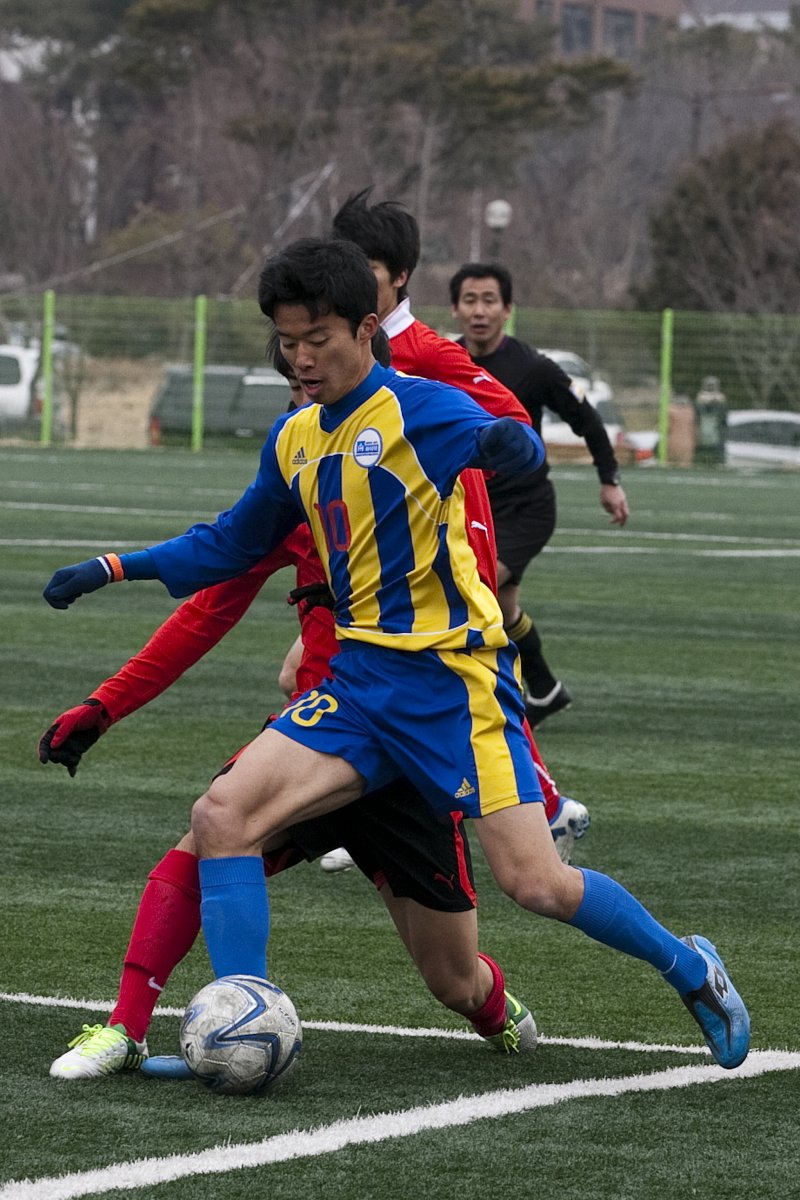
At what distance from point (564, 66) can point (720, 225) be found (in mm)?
12629

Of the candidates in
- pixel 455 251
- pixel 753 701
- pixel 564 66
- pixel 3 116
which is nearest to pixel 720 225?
pixel 564 66

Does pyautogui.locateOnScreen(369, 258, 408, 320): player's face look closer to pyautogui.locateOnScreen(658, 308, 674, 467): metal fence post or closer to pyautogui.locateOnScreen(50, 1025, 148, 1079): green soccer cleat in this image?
pyautogui.locateOnScreen(50, 1025, 148, 1079): green soccer cleat

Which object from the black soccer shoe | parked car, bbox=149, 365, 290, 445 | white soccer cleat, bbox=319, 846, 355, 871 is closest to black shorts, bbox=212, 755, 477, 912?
white soccer cleat, bbox=319, 846, 355, 871

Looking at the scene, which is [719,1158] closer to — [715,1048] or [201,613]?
[715,1048]

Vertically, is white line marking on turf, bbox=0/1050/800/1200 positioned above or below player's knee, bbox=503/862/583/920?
below

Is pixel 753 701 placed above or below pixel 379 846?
below

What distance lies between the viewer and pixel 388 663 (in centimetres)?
491

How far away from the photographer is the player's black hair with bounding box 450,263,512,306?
10.1 metres

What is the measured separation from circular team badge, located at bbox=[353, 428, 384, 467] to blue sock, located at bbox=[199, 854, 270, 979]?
0.85 m

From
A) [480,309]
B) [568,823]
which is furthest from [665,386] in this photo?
[568,823]

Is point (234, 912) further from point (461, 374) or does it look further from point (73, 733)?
point (461, 374)

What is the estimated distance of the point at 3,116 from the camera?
6556 centimetres

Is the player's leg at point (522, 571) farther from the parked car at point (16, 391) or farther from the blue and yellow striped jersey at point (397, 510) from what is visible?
the parked car at point (16, 391)

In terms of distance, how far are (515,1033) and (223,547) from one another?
126 cm
